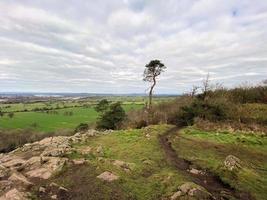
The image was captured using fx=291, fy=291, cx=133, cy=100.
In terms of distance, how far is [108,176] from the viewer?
13.0 metres

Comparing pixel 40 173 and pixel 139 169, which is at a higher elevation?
pixel 139 169

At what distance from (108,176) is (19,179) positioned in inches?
160

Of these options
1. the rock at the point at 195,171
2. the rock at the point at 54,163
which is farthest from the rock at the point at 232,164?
the rock at the point at 54,163

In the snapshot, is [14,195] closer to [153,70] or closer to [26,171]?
[26,171]

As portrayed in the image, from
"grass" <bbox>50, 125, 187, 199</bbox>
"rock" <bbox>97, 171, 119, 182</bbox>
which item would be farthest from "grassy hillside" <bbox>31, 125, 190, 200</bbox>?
"rock" <bbox>97, 171, 119, 182</bbox>

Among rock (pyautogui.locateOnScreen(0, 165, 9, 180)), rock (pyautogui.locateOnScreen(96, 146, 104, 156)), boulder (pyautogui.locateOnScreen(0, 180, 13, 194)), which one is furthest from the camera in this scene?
rock (pyautogui.locateOnScreen(96, 146, 104, 156))

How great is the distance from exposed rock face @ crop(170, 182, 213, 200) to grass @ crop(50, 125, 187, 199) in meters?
0.38

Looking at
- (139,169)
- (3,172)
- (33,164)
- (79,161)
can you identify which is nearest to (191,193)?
(139,169)

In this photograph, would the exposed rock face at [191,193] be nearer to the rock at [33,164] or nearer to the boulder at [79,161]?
the boulder at [79,161]

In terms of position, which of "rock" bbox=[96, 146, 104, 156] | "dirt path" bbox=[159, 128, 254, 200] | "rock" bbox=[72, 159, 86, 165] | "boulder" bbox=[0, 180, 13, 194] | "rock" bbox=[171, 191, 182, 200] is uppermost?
"rock" bbox=[72, 159, 86, 165]

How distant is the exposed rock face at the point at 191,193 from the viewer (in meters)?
10.9

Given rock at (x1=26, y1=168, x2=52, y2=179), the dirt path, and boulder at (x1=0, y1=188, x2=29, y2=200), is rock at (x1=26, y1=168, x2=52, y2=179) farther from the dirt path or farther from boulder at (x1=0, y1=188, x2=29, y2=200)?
the dirt path

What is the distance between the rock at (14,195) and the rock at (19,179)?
1002mm

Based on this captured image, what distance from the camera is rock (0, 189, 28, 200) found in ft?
36.5
